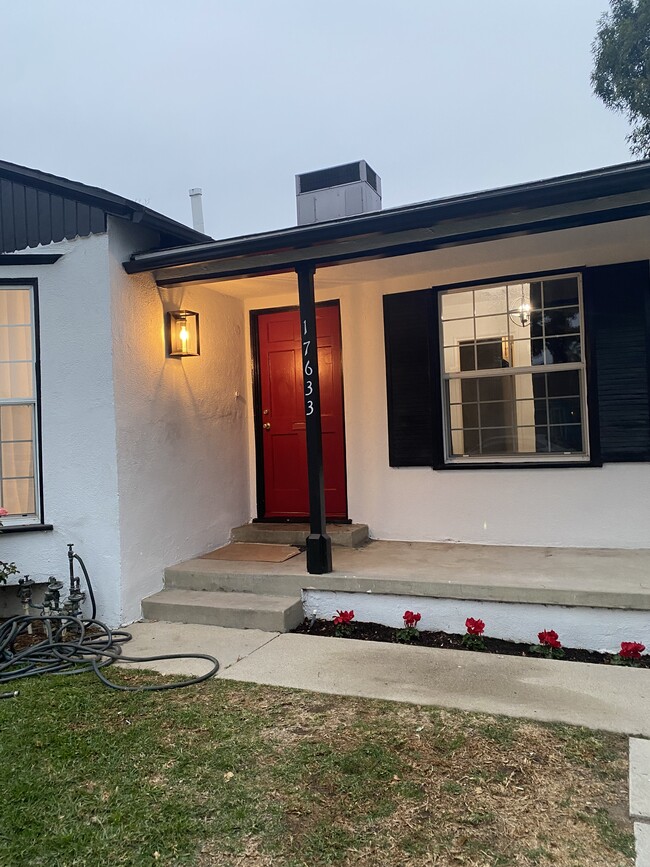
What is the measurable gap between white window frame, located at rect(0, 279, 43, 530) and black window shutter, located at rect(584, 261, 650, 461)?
4300 mm

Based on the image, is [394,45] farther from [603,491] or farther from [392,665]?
[392,665]

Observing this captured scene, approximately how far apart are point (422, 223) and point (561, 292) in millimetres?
1848

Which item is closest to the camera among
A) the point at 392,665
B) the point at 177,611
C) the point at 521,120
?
the point at 392,665

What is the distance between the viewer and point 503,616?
12.8ft

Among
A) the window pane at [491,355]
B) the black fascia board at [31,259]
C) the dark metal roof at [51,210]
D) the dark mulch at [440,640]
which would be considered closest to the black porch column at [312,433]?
the dark mulch at [440,640]

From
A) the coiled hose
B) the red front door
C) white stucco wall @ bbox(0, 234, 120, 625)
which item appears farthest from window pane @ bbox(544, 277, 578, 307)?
the coiled hose

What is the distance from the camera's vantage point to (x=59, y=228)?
15.0 feet

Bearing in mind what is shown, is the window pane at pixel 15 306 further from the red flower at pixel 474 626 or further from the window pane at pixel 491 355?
the red flower at pixel 474 626

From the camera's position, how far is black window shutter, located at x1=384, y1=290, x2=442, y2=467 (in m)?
5.40

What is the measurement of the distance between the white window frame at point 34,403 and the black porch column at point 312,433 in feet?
6.61

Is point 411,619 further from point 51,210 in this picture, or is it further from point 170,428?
point 51,210

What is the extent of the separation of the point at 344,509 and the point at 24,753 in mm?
3520

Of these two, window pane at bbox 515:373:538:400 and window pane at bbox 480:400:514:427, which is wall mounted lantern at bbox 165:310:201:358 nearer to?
window pane at bbox 480:400:514:427

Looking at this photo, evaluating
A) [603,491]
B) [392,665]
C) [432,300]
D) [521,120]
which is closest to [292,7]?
[521,120]
